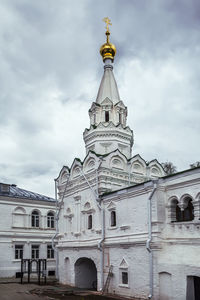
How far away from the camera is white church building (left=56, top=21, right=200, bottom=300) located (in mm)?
14828

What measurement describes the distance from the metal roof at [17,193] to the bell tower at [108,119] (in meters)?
8.82

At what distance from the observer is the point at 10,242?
2794cm

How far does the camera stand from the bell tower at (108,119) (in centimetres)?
2406

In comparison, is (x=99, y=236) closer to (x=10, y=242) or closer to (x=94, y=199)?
(x=94, y=199)

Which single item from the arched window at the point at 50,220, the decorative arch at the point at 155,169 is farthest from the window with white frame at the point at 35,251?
the decorative arch at the point at 155,169

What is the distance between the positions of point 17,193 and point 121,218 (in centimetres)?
1484

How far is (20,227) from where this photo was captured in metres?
28.9

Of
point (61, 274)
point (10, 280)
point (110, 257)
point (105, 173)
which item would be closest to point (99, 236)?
point (110, 257)

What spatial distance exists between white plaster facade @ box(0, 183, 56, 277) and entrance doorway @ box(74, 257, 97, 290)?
7.54m

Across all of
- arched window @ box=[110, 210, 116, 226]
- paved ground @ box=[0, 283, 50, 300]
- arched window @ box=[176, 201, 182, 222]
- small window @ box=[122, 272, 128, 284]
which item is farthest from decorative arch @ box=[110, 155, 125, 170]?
paved ground @ box=[0, 283, 50, 300]

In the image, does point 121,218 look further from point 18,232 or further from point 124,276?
point 18,232

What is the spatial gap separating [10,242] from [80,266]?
802cm

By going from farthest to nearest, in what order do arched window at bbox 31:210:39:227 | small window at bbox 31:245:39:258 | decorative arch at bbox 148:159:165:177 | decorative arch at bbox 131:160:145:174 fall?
arched window at bbox 31:210:39:227 → small window at bbox 31:245:39:258 → decorative arch at bbox 148:159:165:177 → decorative arch at bbox 131:160:145:174

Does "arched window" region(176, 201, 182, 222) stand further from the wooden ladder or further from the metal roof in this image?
the metal roof
